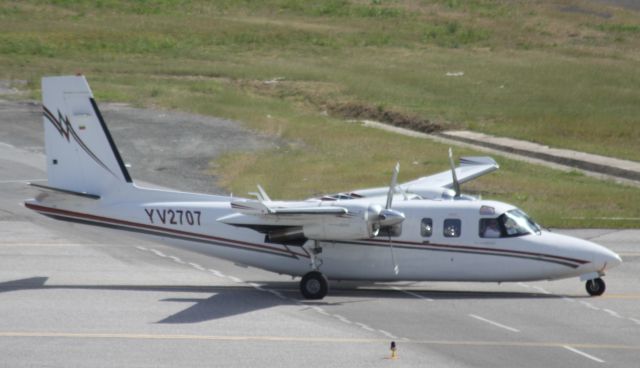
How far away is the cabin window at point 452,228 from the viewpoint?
86.6 feet

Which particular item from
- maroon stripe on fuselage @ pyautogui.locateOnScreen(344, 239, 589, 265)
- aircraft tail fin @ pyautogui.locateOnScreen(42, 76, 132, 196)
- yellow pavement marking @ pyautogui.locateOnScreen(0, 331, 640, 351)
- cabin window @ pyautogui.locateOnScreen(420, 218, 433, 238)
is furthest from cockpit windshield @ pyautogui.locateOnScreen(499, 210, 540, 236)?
aircraft tail fin @ pyautogui.locateOnScreen(42, 76, 132, 196)

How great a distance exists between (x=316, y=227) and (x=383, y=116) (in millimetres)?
36106

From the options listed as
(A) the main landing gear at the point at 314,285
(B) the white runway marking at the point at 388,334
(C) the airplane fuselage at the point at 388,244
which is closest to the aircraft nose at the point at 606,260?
(C) the airplane fuselage at the point at 388,244

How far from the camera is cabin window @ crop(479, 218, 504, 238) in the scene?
26.3 metres

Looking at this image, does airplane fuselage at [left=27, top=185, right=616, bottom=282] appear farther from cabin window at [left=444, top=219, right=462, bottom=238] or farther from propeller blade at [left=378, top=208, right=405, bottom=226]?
propeller blade at [left=378, top=208, right=405, bottom=226]

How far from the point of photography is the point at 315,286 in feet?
86.1

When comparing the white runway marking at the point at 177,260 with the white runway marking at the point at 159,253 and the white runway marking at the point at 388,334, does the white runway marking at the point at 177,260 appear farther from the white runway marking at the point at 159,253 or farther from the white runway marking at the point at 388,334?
the white runway marking at the point at 388,334

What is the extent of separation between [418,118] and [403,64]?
18.9 meters

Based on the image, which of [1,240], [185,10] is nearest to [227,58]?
[185,10]

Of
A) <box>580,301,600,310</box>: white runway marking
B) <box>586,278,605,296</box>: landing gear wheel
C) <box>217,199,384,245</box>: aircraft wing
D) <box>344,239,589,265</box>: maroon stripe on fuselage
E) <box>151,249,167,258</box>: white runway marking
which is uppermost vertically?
<box>217,199,384,245</box>: aircraft wing

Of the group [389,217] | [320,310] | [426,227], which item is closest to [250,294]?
[320,310]

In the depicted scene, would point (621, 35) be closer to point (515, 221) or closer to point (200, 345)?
point (515, 221)

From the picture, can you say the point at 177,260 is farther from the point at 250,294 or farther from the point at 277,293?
the point at 277,293

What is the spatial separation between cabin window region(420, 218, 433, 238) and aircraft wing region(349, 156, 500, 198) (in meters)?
2.11
